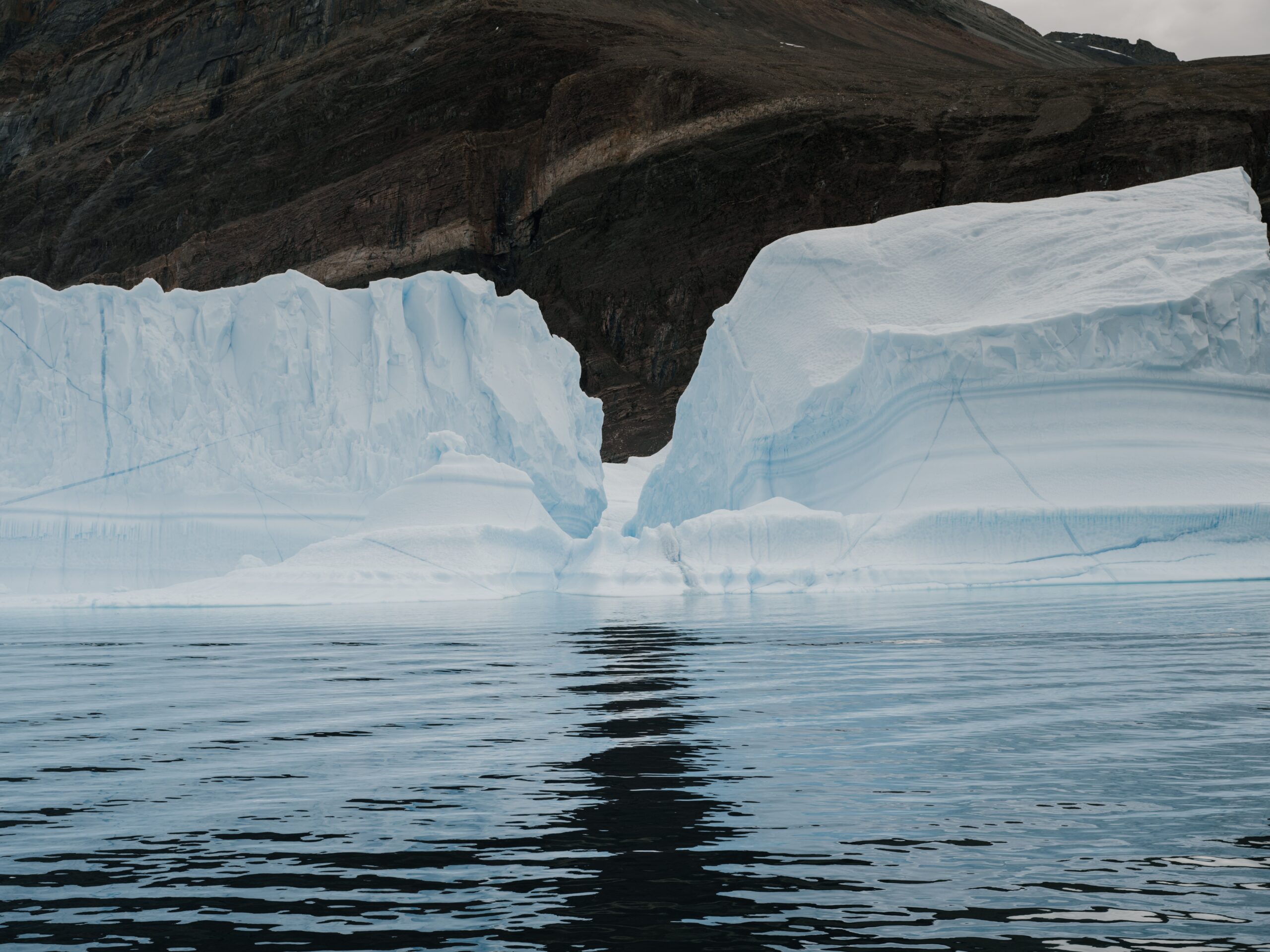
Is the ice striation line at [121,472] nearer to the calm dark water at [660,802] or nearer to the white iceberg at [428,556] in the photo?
the white iceberg at [428,556]

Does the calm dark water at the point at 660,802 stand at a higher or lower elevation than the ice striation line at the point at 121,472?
lower

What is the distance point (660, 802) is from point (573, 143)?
159 ft

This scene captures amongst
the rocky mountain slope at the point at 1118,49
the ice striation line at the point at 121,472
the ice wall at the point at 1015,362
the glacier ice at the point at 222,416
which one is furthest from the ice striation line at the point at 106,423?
the rocky mountain slope at the point at 1118,49

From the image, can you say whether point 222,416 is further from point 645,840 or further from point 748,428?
point 645,840

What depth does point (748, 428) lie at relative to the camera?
54.6 ft

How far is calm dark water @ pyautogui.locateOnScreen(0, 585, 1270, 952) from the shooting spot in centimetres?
268

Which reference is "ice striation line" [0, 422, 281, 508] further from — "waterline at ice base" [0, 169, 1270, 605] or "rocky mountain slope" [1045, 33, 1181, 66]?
"rocky mountain slope" [1045, 33, 1181, 66]

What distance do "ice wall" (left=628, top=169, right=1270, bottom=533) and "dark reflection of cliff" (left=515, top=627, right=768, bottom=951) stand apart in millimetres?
8984

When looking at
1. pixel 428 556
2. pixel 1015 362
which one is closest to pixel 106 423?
pixel 428 556

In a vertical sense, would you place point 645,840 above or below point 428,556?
below

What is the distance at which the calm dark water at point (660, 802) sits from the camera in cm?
268

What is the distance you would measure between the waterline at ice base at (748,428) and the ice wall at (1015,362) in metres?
0.04

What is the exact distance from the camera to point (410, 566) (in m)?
15.1

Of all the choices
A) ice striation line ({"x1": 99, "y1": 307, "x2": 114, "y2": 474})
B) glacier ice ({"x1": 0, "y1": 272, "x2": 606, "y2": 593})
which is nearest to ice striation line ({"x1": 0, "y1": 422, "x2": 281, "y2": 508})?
glacier ice ({"x1": 0, "y1": 272, "x2": 606, "y2": 593})
